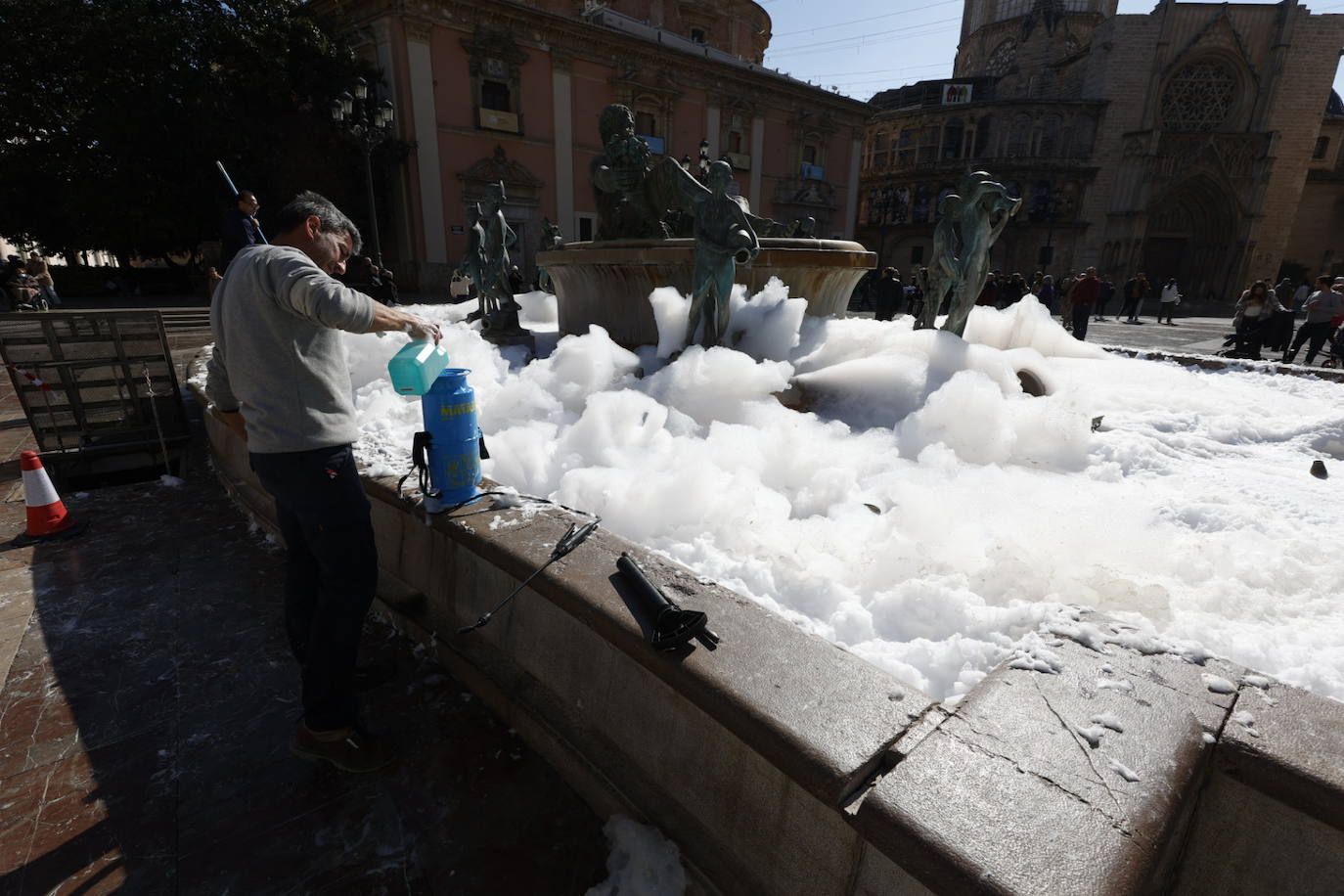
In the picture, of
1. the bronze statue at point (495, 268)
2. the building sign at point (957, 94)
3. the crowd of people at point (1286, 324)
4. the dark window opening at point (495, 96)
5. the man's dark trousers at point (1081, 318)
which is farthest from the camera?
the building sign at point (957, 94)

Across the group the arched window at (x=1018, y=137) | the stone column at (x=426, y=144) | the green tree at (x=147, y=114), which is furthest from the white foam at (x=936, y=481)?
the arched window at (x=1018, y=137)

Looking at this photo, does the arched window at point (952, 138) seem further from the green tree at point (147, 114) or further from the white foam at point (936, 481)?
the white foam at point (936, 481)

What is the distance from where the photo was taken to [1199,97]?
1268 inches

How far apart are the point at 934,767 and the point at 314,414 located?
201cm

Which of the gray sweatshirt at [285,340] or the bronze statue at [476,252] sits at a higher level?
the bronze statue at [476,252]

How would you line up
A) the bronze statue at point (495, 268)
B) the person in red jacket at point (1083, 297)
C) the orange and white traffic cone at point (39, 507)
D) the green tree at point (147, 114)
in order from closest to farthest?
the orange and white traffic cone at point (39, 507) < the bronze statue at point (495, 268) < the person in red jacket at point (1083, 297) < the green tree at point (147, 114)

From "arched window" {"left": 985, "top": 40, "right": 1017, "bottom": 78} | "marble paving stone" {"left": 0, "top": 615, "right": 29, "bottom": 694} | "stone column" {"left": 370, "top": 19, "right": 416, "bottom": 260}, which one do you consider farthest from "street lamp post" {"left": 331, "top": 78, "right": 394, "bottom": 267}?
"arched window" {"left": 985, "top": 40, "right": 1017, "bottom": 78}

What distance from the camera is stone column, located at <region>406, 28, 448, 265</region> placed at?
63.8 ft

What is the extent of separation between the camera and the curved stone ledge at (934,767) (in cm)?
121

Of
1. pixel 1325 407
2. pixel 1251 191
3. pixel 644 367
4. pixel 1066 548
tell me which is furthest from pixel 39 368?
pixel 1251 191

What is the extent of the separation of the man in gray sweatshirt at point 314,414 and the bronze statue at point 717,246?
3.53 metres

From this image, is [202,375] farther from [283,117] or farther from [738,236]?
[283,117]

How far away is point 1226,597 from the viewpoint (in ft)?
8.71

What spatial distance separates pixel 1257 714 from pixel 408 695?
277 centimetres
